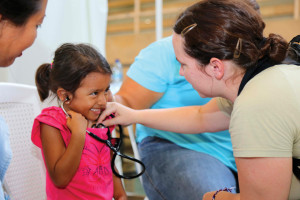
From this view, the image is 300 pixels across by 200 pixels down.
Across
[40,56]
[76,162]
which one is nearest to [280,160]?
[76,162]

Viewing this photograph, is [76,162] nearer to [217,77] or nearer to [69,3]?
[217,77]

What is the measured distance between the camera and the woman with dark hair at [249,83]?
2.80ft

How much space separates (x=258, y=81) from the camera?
913mm

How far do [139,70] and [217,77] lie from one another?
1.95 feet

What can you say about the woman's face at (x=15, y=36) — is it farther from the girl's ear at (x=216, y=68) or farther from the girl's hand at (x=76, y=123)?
the girl's ear at (x=216, y=68)

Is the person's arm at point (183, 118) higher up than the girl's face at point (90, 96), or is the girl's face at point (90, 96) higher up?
the girl's face at point (90, 96)

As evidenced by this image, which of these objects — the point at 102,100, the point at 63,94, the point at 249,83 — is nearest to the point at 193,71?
the point at 249,83

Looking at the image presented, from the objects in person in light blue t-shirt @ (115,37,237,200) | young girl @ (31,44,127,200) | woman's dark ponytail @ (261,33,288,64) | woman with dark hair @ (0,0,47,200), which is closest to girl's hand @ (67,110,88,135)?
young girl @ (31,44,127,200)

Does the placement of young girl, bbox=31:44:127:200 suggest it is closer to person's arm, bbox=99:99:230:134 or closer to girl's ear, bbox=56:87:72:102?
girl's ear, bbox=56:87:72:102

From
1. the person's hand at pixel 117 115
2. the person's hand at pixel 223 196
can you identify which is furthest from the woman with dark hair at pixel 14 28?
the person's hand at pixel 223 196

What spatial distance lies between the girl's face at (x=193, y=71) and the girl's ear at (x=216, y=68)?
0.10 ft

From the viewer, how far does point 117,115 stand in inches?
52.3

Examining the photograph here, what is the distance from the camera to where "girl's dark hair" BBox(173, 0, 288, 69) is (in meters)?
0.93

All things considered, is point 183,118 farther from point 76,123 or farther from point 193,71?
point 76,123
